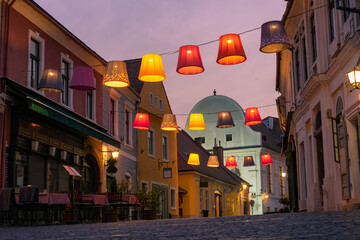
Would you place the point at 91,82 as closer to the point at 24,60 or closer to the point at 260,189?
the point at 24,60

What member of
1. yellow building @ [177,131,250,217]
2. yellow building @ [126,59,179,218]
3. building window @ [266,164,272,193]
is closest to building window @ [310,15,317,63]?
yellow building @ [126,59,179,218]

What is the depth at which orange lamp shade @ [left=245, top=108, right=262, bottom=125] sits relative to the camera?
21594 mm

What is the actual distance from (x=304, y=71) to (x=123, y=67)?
972 centimetres

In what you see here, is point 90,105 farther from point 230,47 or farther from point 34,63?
point 230,47

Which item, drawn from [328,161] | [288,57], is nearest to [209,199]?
[288,57]

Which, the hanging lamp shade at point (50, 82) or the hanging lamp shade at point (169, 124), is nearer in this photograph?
the hanging lamp shade at point (50, 82)

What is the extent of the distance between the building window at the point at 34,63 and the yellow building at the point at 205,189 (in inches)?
818

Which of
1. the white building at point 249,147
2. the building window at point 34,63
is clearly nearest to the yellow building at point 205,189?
the white building at point 249,147

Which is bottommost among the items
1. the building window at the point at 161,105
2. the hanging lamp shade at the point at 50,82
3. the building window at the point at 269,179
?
the building window at the point at 269,179

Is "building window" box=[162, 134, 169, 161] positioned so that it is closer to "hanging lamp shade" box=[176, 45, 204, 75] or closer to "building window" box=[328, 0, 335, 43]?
"building window" box=[328, 0, 335, 43]

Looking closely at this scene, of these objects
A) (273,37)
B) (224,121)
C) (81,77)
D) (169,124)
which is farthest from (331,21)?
(81,77)

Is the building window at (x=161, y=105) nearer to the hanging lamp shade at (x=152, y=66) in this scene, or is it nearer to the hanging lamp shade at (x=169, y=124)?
the hanging lamp shade at (x=169, y=124)

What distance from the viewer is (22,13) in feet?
56.1

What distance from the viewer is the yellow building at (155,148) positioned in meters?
30.2
